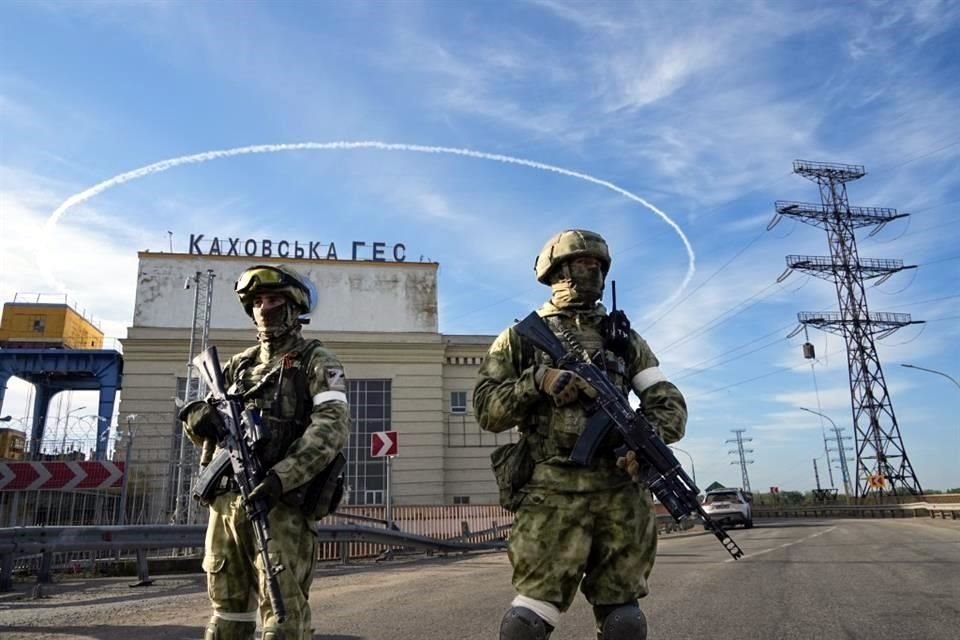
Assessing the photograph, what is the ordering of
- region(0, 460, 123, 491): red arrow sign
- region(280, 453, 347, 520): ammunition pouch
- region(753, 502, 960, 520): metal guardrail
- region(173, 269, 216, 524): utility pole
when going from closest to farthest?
region(280, 453, 347, 520): ammunition pouch, region(0, 460, 123, 491): red arrow sign, region(173, 269, 216, 524): utility pole, region(753, 502, 960, 520): metal guardrail

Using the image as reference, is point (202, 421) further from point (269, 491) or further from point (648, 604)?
point (648, 604)

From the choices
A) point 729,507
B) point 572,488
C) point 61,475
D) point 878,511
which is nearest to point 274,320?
point 572,488

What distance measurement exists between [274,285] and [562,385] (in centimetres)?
153

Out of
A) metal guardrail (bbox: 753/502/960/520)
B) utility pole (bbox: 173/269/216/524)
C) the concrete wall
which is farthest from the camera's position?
the concrete wall

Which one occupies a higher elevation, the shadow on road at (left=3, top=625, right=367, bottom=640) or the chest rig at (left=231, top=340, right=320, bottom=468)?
the chest rig at (left=231, top=340, right=320, bottom=468)

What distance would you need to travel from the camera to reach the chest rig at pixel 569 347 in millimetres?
2861

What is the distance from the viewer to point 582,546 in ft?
8.94

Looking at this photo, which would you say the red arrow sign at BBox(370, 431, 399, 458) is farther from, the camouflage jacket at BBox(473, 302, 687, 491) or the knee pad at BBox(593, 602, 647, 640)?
the knee pad at BBox(593, 602, 647, 640)

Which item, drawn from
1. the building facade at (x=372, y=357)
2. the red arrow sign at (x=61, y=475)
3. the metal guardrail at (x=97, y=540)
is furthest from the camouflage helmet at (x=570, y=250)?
the building facade at (x=372, y=357)

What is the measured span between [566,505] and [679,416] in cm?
67

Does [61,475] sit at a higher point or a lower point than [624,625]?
higher

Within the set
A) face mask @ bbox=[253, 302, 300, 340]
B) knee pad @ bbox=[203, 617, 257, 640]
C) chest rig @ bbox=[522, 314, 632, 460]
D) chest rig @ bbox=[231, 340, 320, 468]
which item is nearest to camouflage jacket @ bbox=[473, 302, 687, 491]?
chest rig @ bbox=[522, 314, 632, 460]

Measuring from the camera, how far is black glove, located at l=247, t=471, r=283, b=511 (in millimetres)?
2855

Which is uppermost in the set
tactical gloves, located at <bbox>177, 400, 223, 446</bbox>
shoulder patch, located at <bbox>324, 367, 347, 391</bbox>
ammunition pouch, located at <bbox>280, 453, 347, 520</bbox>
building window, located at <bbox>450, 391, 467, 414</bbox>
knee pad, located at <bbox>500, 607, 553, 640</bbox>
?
building window, located at <bbox>450, 391, 467, 414</bbox>
